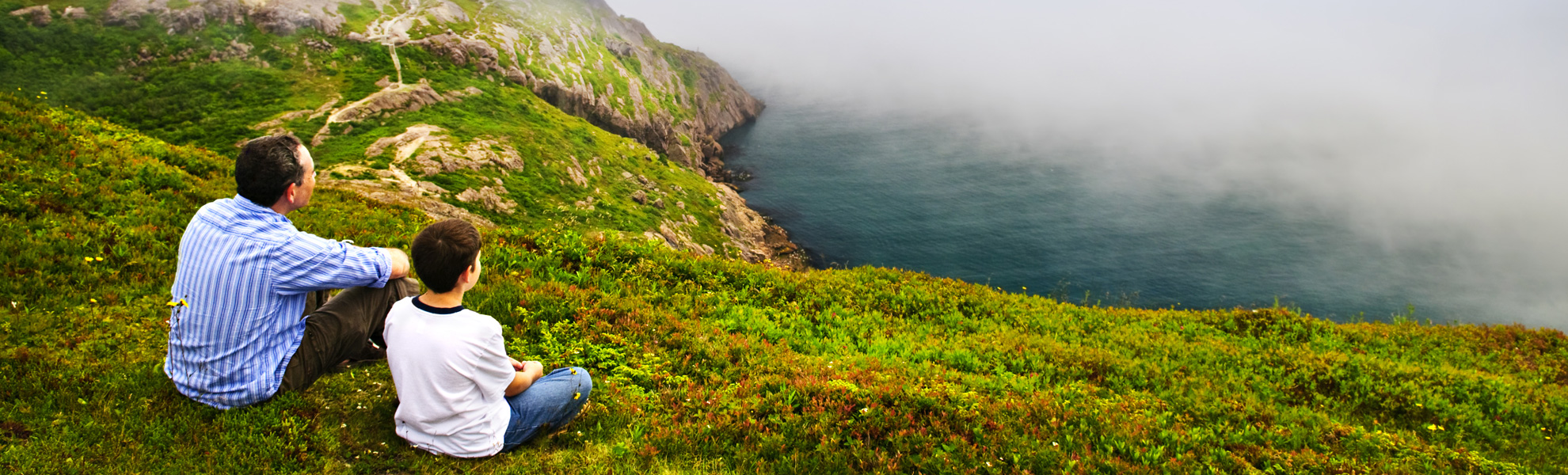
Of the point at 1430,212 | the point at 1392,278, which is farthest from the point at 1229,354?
the point at 1430,212

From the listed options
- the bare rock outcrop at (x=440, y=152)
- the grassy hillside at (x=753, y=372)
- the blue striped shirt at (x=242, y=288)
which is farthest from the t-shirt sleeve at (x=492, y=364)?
the bare rock outcrop at (x=440, y=152)

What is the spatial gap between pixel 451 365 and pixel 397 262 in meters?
1.97

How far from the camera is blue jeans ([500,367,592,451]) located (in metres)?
6.98

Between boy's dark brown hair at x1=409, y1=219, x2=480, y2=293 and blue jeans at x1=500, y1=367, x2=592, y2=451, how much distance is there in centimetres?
168

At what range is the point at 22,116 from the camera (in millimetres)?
16594

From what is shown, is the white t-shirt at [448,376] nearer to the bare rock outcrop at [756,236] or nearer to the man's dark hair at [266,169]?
the man's dark hair at [266,169]

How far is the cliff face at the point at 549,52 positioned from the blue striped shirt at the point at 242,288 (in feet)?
149

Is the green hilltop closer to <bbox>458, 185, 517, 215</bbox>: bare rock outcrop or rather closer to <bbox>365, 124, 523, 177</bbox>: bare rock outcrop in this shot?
<bbox>458, 185, 517, 215</bbox>: bare rock outcrop

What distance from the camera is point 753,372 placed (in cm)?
1012

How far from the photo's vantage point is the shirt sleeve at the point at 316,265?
634 centimetres

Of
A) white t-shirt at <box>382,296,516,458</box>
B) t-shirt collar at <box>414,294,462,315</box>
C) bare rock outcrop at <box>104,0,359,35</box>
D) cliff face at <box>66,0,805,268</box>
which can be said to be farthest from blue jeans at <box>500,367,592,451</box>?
bare rock outcrop at <box>104,0,359,35</box>

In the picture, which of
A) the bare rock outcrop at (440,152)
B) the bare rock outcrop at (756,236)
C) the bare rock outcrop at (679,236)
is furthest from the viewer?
the bare rock outcrop at (756,236)

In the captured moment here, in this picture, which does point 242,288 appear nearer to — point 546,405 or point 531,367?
point 531,367

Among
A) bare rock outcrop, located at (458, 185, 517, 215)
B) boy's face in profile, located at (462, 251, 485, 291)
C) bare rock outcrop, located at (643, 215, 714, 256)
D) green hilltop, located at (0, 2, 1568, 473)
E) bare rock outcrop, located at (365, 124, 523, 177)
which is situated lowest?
bare rock outcrop, located at (643, 215, 714, 256)
